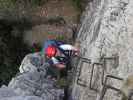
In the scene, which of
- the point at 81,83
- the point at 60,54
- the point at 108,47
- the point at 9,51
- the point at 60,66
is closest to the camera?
the point at 108,47

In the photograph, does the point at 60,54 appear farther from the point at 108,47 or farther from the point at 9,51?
the point at 9,51

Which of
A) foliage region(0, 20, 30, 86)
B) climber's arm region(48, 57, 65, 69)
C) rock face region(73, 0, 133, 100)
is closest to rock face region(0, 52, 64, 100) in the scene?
climber's arm region(48, 57, 65, 69)

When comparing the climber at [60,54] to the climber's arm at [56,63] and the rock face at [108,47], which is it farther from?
the rock face at [108,47]

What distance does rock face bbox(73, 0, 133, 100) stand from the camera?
3.62 m

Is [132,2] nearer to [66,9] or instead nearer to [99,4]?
[99,4]

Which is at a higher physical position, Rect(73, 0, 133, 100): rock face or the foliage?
Rect(73, 0, 133, 100): rock face

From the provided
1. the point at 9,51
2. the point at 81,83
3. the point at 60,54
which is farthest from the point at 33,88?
the point at 9,51

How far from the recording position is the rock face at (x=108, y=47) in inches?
143

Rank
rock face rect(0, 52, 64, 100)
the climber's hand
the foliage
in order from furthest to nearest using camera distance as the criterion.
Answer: the foliage
the climber's hand
rock face rect(0, 52, 64, 100)

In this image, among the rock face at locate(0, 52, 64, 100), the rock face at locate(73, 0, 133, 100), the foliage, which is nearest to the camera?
the rock face at locate(73, 0, 133, 100)

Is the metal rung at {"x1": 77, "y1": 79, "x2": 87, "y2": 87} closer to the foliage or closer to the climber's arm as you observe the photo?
the climber's arm

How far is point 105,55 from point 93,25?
0.68 m

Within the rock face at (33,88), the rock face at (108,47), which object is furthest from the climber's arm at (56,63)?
the rock face at (108,47)

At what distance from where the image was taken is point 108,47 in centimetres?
396
